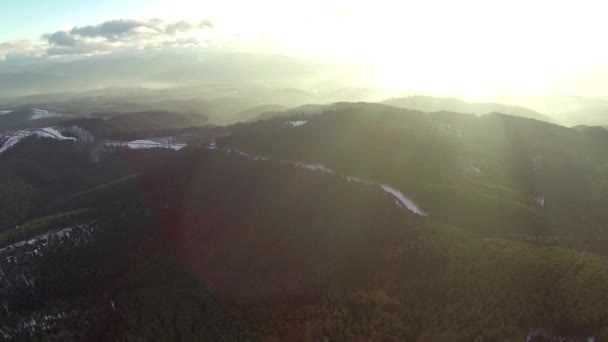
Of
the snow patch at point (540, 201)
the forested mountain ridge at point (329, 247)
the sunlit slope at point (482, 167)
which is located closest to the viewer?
the forested mountain ridge at point (329, 247)

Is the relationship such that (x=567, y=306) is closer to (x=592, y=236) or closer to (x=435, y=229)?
(x=435, y=229)

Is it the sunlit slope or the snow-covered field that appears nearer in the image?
the sunlit slope

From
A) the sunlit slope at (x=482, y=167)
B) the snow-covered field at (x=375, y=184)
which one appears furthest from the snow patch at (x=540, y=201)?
the snow-covered field at (x=375, y=184)

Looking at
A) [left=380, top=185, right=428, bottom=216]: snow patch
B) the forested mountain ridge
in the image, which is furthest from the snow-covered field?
the forested mountain ridge

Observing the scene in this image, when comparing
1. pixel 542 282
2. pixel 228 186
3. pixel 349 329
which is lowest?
pixel 349 329

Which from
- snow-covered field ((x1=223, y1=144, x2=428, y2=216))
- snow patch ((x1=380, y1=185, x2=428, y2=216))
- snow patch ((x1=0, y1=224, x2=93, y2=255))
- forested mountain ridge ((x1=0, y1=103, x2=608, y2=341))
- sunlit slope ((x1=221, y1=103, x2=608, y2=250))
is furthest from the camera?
snow-covered field ((x1=223, y1=144, x2=428, y2=216))

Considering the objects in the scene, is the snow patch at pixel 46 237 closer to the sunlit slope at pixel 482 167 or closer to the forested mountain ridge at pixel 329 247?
the forested mountain ridge at pixel 329 247

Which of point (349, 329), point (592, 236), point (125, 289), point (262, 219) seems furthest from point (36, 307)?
point (592, 236)

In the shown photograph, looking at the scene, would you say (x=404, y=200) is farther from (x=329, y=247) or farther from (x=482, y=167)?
(x=482, y=167)

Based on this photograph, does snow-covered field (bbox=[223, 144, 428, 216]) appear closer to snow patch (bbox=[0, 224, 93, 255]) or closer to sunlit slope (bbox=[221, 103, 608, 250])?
sunlit slope (bbox=[221, 103, 608, 250])
